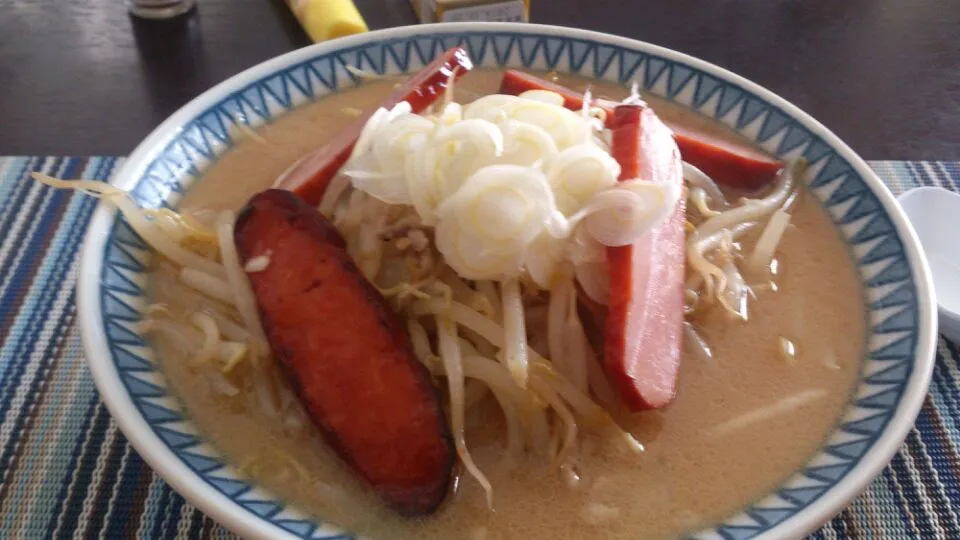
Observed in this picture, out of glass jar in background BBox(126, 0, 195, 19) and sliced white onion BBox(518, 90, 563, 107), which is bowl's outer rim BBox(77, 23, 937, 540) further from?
glass jar in background BBox(126, 0, 195, 19)

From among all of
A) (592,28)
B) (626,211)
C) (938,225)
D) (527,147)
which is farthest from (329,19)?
(938,225)

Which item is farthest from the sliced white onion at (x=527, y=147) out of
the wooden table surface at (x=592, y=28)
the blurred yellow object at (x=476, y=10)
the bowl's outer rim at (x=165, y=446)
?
the wooden table surface at (x=592, y=28)

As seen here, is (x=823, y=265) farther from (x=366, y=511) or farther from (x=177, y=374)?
(x=177, y=374)

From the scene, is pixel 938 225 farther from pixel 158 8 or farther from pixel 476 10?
pixel 158 8

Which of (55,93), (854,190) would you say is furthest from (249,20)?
(854,190)

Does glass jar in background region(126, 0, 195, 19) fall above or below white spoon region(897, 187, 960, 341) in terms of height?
below

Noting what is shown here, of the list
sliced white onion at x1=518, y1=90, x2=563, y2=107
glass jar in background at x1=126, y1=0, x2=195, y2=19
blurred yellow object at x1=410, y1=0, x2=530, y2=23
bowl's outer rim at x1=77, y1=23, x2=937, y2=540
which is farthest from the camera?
glass jar in background at x1=126, y1=0, x2=195, y2=19

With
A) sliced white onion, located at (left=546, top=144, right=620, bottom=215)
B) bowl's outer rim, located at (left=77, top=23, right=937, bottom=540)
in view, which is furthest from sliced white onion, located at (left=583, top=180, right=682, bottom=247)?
bowl's outer rim, located at (left=77, top=23, right=937, bottom=540)
